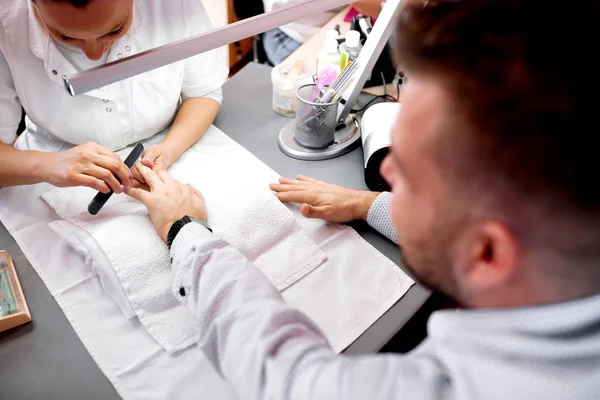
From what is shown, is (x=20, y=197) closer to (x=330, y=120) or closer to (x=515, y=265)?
(x=330, y=120)

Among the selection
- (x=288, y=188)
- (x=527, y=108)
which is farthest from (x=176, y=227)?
(x=527, y=108)

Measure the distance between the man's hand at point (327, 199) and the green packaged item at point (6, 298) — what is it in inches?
19.2

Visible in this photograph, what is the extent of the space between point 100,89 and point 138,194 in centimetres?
25

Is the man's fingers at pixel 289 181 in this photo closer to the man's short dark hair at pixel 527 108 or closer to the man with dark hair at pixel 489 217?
the man with dark hair at pixel 489 217

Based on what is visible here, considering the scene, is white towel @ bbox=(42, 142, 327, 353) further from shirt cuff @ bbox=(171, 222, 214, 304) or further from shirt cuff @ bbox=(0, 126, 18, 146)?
shirt cuff @ bbox=(0, 126, 18, 146)

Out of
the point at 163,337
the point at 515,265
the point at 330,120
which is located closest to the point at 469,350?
the point at 515,265

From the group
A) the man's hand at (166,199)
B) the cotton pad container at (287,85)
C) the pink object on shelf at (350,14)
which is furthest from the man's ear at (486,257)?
the pink object on shelf at (350,14)

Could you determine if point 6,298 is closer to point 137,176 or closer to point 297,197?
point 137,176

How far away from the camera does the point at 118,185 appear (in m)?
0.86

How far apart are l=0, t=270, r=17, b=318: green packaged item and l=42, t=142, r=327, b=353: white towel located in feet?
0.36

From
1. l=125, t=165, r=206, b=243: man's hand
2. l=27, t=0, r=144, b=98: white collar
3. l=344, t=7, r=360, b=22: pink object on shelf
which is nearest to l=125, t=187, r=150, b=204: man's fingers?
l=125, t=165, r=206, b=243: man's hand

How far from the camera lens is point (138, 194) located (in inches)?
34.2

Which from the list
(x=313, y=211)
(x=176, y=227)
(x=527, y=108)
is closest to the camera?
(x=527, y=108)

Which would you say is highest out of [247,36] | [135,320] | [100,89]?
[247,36]
